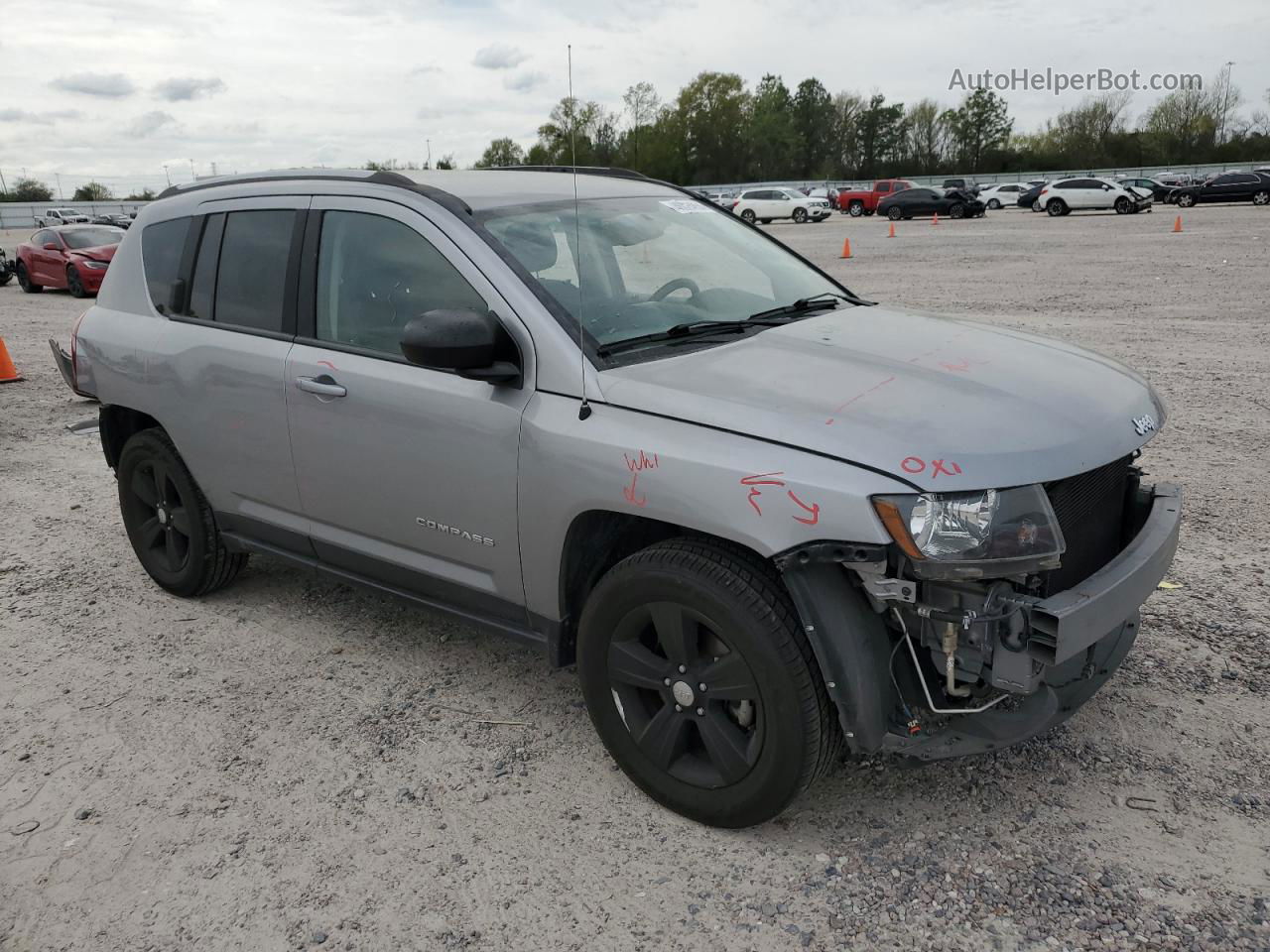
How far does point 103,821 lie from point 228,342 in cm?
190

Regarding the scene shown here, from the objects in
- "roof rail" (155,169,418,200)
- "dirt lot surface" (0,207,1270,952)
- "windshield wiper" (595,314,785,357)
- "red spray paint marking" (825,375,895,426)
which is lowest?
"dirt lot surface" (0,207,1270,952)

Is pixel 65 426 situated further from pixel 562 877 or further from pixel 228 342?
pixel 562 877

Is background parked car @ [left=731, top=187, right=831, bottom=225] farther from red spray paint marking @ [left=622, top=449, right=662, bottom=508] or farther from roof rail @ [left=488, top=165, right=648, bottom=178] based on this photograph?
red spray paint marking @ [left=622, top=449, right=662, bottom=508]

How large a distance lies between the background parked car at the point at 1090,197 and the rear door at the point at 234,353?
3935cm

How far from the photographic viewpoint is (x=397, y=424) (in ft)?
11.3

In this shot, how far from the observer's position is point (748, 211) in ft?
139

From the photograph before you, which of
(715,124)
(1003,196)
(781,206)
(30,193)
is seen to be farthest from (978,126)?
(30,193)

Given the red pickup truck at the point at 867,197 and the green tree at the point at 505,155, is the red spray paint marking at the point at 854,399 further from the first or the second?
the red pickup truck at the point at 867,197

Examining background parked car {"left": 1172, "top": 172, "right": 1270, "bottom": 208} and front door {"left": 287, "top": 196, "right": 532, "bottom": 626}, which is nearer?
front door {"left": 287, "top": 196, "right": 532, "bottom": 626}

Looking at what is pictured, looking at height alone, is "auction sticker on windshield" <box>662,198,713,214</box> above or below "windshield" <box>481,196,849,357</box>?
above

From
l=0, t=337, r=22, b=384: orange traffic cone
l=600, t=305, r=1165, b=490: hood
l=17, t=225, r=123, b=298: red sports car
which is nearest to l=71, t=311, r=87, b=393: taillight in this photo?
l=600, t=305, r=1165, b=490: hood

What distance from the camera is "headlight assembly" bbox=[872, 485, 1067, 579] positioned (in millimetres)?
2426

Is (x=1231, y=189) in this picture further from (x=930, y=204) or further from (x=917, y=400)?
(x=917, y=400)

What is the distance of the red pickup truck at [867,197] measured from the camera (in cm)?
4709
